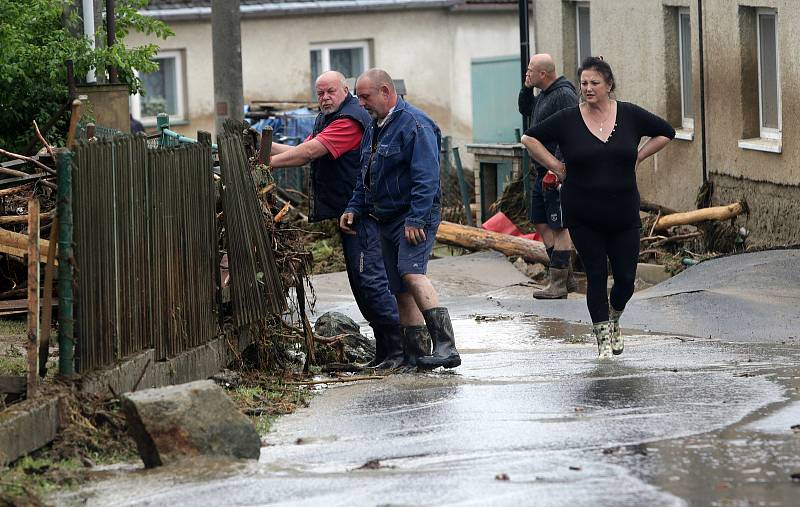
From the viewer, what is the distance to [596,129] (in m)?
8.87

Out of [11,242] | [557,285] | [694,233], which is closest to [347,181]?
[11,242]

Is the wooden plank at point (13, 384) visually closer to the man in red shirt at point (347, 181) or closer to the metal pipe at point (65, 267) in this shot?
the metal pipe at point (65, 267)

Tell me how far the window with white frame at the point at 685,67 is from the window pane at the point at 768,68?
1.85 metres

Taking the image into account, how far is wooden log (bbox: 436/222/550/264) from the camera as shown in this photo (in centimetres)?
1498

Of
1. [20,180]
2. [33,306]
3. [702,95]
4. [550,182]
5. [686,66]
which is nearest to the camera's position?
[33,306]

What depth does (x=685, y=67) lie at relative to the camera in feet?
56.9

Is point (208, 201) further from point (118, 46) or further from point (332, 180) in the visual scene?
point (118, 46)

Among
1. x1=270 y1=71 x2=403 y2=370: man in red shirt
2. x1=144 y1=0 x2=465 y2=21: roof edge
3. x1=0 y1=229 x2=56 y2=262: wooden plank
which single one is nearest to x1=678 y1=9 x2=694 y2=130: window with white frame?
x1=270 y1=71 x2=403 y2=370: man in red shirt

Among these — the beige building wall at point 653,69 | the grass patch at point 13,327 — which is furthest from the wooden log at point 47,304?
the beige building wall at point 653,69

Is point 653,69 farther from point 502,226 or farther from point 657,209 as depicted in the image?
point 502,226

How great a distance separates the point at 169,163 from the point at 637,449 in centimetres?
314

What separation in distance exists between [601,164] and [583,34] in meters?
12.2

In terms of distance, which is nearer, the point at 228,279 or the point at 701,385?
the point at 701,385

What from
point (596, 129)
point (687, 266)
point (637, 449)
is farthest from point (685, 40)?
point (637, 449)
